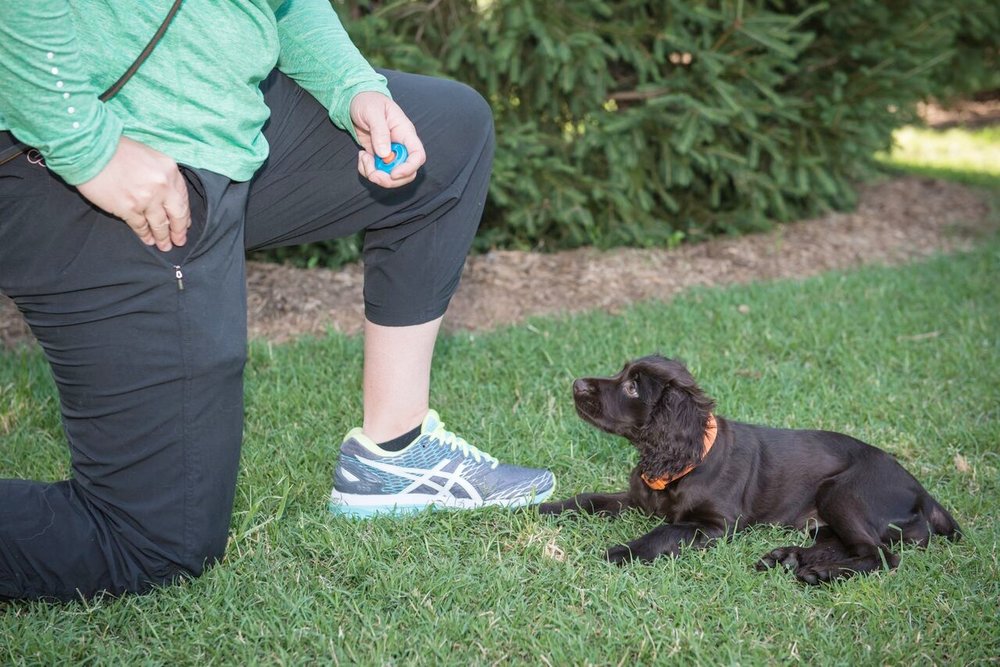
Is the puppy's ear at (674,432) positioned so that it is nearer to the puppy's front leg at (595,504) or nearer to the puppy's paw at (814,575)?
the puppy's front leg at (595,504)

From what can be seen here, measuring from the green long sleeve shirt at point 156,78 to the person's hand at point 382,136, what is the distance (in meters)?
0.05

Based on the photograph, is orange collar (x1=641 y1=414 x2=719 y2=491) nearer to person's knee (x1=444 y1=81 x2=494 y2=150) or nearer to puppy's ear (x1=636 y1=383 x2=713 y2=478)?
puppy's ear (x1=636 y1=383 x2=713 y2=478)

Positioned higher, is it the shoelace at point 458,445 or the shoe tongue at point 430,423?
the shoe tongue at point 430,423

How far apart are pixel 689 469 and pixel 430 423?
807mm

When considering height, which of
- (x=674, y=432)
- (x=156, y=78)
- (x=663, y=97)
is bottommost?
(x=674, y=432)

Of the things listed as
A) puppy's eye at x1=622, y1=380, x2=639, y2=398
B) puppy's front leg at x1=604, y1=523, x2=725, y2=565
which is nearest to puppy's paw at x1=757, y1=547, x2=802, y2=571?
puppy's front leg at x1=604, y1=523, x2=725, y2=565

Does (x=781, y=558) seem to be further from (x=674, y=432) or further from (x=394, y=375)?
(x=394, y=375)

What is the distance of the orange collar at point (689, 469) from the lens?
2.92 metres

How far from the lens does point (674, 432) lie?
2.89 m

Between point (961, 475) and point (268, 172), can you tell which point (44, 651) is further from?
point (961, 475)

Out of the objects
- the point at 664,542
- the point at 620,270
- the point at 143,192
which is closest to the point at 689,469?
the point at 664,542

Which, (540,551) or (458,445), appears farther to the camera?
(458,445)

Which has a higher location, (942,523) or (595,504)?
(942,523)

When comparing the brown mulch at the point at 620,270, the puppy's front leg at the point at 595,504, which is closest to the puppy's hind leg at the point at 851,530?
the puppy's front leg at the point at 595,504
